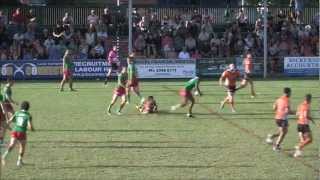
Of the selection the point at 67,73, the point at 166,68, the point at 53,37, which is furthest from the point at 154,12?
the point at 67,73

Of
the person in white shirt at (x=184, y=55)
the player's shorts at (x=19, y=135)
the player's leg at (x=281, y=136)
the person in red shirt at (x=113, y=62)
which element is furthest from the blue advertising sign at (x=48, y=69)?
the player's shorts at (x=19, y=135)

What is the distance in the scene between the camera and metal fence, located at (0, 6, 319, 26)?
4475cm

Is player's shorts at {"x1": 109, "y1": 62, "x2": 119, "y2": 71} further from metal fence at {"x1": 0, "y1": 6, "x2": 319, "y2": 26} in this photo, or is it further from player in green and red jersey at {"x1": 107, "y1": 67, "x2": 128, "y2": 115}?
player in green and red jersey at {"x1": 107, "y1": 67, "x2": 128, "y2": 115}

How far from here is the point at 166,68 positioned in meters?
40.7

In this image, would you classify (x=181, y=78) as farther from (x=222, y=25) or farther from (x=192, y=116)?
(x=192, y=116)

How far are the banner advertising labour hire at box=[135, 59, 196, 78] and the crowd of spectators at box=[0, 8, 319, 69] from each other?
35.6 inches

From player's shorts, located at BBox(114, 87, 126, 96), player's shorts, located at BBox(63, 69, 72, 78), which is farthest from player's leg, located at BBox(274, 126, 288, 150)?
player's shorts, located at BBox(63, 69, 72, 78)

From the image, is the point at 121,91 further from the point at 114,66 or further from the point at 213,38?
the point at 213,38

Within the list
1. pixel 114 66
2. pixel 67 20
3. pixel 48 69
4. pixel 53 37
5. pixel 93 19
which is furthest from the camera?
pixel 93 19

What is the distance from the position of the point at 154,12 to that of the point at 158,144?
2842 cm

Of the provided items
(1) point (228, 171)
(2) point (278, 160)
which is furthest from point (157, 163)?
(2) point (278, 160)

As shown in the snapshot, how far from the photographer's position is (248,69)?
32781mm

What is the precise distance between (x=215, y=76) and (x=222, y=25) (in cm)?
614

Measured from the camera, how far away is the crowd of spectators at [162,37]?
4122 centimetres
